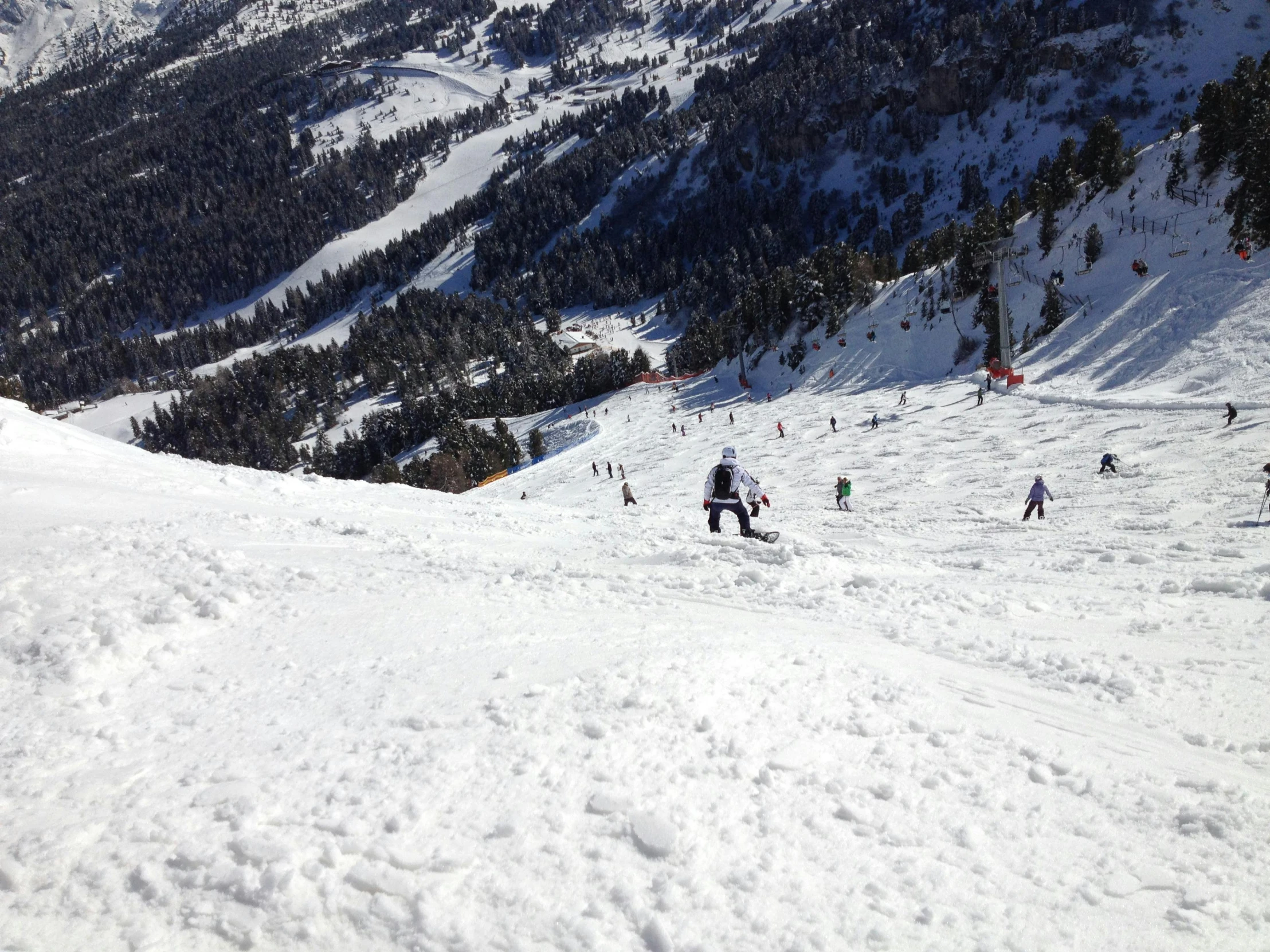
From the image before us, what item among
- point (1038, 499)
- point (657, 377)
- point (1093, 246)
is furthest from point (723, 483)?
point (657, 377)

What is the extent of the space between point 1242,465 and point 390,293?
205 metres

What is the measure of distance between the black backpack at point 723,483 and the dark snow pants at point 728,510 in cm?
9

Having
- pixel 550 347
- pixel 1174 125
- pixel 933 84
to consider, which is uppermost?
pixel 933 84

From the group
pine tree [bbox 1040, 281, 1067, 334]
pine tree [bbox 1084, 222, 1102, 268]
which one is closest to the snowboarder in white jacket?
pine tree [bbox 1040, 281, 1067, 334]

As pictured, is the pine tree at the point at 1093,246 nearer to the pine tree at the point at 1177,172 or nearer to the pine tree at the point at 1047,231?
the pine tree at the point at 1047,231

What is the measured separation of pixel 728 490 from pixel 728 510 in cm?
39

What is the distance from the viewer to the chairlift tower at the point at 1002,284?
37625 mm

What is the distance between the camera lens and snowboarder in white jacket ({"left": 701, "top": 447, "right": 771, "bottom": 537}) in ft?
40.5

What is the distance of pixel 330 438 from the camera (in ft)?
374

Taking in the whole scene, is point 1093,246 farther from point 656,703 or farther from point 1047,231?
point 656,703

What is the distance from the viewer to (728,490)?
40.8 feet

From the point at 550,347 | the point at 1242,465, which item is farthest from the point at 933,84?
the point at 1242,465

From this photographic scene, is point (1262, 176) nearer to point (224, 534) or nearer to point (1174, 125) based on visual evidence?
point (224, 534)

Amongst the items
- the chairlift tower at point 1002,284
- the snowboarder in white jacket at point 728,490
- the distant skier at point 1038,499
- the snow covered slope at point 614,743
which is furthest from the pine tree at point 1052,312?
the snowboarder in white jacket at point 728,490
